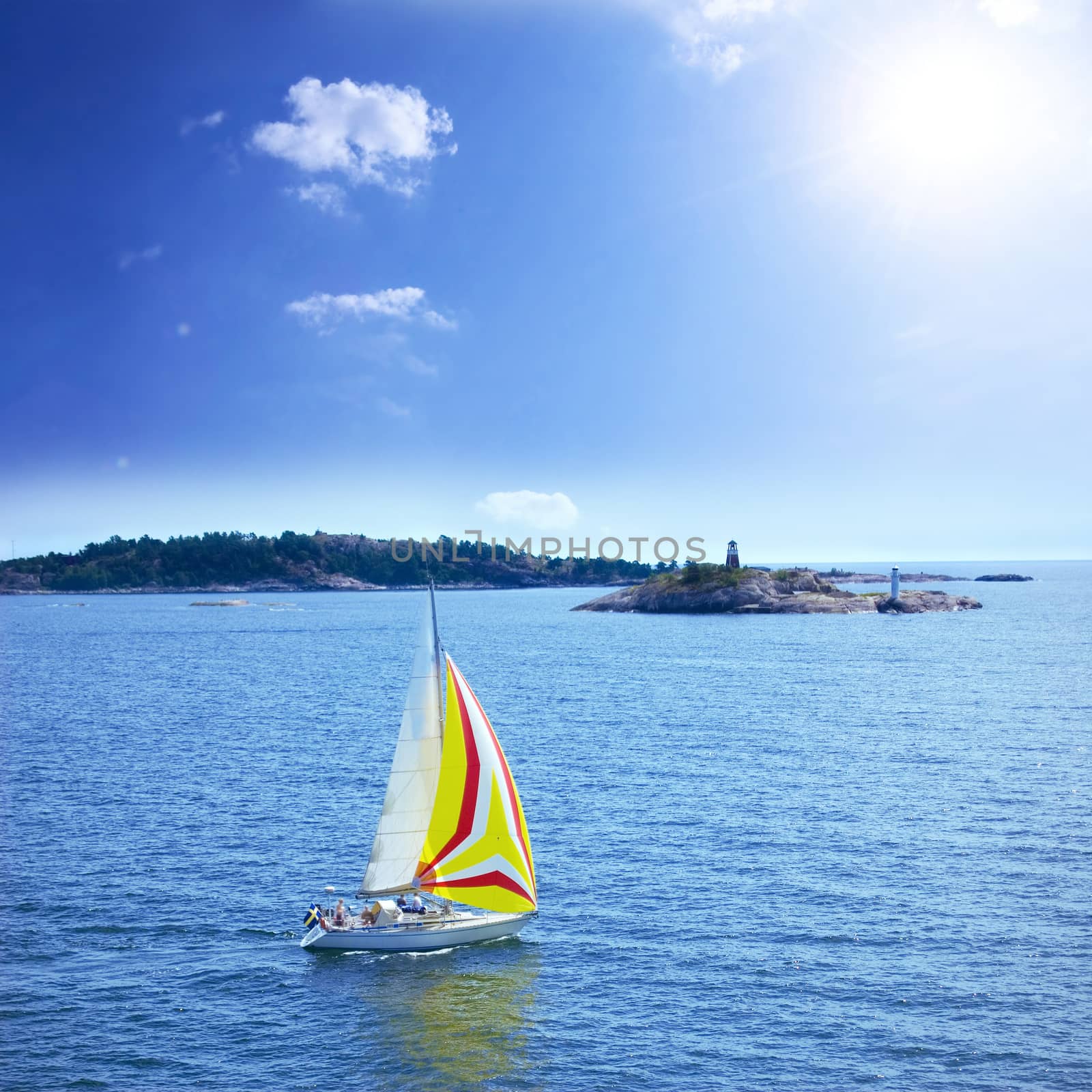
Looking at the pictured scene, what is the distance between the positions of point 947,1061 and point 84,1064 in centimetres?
2607

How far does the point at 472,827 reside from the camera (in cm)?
3778

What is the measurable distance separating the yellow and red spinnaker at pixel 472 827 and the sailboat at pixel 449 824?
27 millimetres

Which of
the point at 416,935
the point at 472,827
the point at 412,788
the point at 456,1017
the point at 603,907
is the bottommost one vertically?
the point at 456,1017

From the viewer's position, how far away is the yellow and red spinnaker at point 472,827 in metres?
37.7

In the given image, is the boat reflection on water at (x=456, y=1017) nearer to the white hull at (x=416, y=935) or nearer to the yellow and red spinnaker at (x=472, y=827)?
the white hull at (x=416, y=935)

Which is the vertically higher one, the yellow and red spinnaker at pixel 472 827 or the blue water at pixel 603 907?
the yellow and red spinnaker at pixel 472 827

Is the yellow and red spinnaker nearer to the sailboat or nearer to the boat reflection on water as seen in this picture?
the sailboat

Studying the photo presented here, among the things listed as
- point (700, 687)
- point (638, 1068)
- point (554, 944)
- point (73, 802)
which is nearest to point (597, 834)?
point (554, 944)

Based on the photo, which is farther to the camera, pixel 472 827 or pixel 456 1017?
pixel 472 827

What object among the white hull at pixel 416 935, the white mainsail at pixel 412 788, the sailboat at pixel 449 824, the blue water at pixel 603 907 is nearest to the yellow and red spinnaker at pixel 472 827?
the sailboat at pixel 449 824

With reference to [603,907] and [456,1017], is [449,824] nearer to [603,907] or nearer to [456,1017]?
[456,1017]

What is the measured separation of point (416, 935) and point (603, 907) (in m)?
8.21

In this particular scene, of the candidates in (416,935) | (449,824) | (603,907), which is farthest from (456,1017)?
(603,907)

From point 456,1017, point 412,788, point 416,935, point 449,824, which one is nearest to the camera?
point 456,1017
